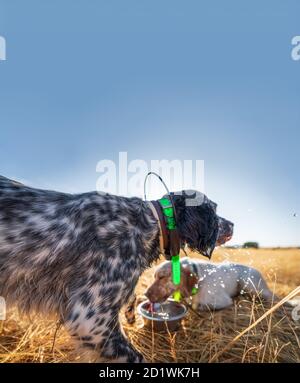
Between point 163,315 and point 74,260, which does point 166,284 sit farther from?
point 74,260

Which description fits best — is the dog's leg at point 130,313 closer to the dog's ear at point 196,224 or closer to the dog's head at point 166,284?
the dog's head at point 166,284

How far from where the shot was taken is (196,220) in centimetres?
333

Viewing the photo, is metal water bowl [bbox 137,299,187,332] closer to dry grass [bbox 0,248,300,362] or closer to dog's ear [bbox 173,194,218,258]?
dry grass [bbox 0,248,300,362]

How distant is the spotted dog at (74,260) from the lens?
2.57 metres

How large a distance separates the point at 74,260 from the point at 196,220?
1.31 meters

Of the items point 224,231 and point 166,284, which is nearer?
point 224,231

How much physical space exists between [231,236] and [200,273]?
91cm

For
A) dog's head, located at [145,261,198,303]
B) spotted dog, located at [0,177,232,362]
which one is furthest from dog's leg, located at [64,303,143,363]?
dog's head, located at [145,261,198,303]

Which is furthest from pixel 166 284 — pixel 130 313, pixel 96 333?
pixel 96 333

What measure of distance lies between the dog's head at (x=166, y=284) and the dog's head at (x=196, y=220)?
3.06 ft

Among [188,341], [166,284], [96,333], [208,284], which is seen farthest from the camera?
[208,284]

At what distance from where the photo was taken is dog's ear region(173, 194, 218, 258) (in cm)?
329

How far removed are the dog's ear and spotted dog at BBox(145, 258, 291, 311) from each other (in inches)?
38.1
